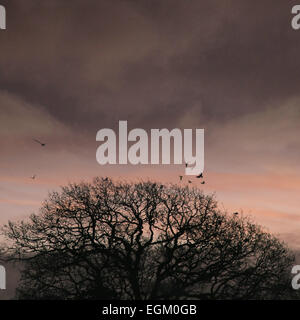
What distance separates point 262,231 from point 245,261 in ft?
10.1

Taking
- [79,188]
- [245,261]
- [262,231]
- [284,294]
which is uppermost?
[79,188]

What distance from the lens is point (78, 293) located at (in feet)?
81.1

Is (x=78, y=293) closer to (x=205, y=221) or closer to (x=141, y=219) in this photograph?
(x=141, y=219)

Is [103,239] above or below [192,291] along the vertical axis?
above

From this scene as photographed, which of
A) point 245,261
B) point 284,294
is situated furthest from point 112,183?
point 284,294

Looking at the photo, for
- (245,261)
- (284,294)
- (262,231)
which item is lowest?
(284,294)

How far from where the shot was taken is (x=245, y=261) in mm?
26203

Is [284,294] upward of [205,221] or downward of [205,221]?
downward
